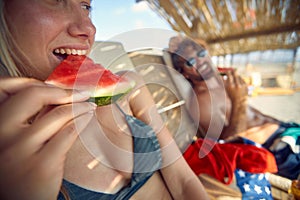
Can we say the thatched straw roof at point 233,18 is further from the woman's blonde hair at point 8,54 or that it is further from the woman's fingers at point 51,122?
the woman's fingers at point 51,122

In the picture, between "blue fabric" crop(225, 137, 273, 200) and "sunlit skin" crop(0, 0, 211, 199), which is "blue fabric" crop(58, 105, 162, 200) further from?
"blue fabric" crop(225, 137, 273, 200)

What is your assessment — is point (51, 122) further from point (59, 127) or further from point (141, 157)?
point (141, 157)

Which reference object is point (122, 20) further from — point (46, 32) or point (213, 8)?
point (213, 8)

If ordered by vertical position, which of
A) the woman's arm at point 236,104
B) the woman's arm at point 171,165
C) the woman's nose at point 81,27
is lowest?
the woman's arm at point 236,104

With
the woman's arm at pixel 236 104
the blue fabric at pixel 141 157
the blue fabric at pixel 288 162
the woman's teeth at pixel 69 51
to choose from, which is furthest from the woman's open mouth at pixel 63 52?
the woman's arm at pixel 236 104

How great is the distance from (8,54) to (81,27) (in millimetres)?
279

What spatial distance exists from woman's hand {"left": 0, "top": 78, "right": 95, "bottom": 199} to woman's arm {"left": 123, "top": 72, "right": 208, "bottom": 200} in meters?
0.83

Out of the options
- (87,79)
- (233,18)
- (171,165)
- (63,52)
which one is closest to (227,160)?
(171,165)

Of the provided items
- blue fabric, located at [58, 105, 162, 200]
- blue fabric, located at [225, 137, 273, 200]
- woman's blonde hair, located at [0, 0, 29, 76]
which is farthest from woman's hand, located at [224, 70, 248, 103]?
woman's blonde hair, located at [0, 0, 29, 76]

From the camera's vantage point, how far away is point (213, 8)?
11.9 ft

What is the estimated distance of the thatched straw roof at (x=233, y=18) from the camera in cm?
334

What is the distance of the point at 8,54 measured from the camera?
2.38 ft

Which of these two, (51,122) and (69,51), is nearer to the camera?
(51,122)

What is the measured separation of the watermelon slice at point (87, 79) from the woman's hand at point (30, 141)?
208 millimetres
